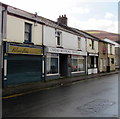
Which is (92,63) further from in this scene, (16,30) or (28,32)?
(16,30)

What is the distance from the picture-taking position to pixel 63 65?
21.9 m

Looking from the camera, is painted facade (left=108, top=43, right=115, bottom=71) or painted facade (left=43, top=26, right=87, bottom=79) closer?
painted facade (left=43, top=26, right=87, bottom=79)

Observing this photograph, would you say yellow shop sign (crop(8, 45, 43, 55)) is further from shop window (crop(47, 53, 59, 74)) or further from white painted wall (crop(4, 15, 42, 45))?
shop window (crop(47, 53, 59, 74))

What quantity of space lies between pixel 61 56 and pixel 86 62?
5.79 m

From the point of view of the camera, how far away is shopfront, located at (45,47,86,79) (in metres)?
18.8

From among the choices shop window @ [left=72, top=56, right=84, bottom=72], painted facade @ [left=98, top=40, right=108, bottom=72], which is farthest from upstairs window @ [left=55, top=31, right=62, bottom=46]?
painted facade @ [left=98, top=40, right=108, bottom=72]

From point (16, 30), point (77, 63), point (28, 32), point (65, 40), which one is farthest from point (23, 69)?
point (77, 63)

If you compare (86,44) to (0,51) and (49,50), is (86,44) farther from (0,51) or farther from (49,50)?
(0,51)

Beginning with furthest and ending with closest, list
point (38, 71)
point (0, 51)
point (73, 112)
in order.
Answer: point (38, 71)
point (0, 51)
point (73, 112)

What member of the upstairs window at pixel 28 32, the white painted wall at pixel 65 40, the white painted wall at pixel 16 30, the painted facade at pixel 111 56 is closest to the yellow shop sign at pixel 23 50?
the white painted wall at pixel 16 30

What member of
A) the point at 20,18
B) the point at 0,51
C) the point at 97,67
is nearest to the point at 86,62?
the point at 97,67

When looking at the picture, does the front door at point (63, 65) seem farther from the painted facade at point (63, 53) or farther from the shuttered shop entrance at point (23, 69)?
the shuttered shop entrance at point (23, 69)

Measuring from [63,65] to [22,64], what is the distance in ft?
24.9

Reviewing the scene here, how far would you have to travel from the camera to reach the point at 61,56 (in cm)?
2192
